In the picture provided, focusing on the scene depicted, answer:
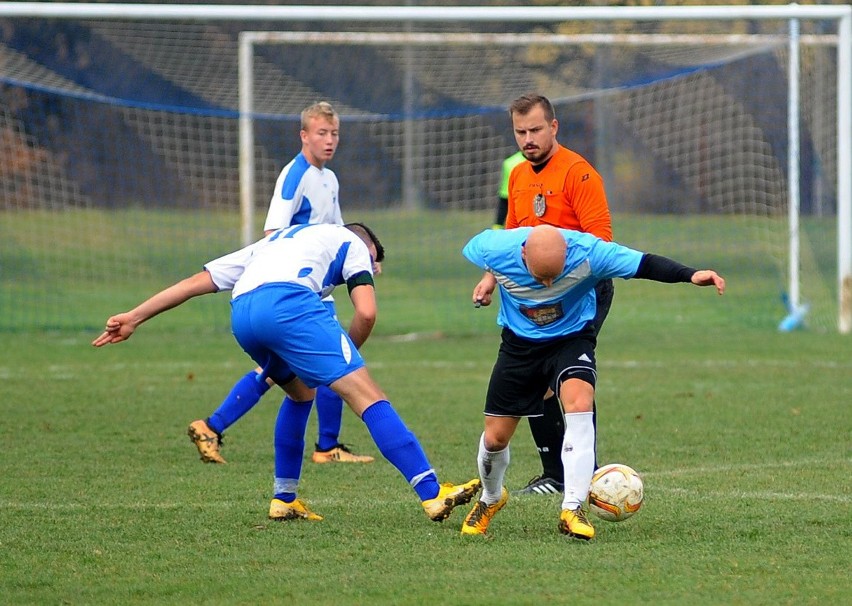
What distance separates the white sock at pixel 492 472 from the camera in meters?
5.89

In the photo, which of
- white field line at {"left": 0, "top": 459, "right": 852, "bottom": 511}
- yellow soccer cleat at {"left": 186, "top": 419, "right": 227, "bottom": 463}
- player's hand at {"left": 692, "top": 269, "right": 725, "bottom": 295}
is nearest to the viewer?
player's hand at {"left": 692, "top": 269, "right": 725, "bottom": 295}

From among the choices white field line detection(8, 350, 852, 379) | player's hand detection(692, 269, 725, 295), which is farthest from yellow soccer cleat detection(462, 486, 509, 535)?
white field line detection(8, 350, 852, 379)

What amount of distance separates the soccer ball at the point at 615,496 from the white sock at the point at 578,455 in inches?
2.0

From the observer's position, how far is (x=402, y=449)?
18.6 ft

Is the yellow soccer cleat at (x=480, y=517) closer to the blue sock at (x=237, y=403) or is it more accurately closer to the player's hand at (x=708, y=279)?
the player's hand at (x=708, y=279)

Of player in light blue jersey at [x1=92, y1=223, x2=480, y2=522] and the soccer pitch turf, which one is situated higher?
player in light blue jersey at [x1=92, y1=223, x2=480, y2=522]

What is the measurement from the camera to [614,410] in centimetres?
966

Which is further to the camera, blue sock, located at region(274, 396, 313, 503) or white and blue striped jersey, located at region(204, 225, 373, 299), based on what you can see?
blue sock, located at region(274, 396, 313, 503)

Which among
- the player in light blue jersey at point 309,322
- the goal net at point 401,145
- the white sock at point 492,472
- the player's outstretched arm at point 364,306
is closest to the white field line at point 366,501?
the player in light blue jersey at point 309,322

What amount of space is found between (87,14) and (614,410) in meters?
6.95

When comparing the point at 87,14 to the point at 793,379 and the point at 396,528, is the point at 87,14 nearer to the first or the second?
the point at 793,379

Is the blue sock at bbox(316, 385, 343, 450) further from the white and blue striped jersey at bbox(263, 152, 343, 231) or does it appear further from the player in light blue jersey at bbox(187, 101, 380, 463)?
the white and blue striped jersey at bbox(263, 152, 343, 231)

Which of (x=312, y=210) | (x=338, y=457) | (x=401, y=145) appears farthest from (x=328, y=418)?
(x=401, y=145)

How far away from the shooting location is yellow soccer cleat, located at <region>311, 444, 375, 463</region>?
7.89 meters
